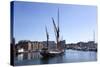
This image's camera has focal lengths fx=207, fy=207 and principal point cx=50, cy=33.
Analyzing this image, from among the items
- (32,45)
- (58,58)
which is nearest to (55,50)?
(58,58)

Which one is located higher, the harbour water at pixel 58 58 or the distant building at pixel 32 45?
the distant building at pixel 32 45

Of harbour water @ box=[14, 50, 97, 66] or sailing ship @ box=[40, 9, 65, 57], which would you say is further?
sailing ship @ box=[40, 9, 65, 57]

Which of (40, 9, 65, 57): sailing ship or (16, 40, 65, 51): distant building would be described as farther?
(40, 9, 65, 57): sailing ship

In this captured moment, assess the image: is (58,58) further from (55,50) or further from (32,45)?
(32,45)

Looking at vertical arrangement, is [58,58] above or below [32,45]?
below

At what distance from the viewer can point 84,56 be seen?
129 inches

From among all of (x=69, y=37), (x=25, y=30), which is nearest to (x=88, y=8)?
(x=69, y=37)

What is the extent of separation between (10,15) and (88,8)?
1.26 m

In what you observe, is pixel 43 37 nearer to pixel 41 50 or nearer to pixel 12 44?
pixel 41 50

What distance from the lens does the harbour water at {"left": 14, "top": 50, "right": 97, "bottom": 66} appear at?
9.62ft

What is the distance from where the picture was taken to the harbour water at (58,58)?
9.62ft

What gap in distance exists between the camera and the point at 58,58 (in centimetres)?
313

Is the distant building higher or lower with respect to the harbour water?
higher

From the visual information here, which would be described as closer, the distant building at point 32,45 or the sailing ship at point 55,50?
the distant building at point 32,45
